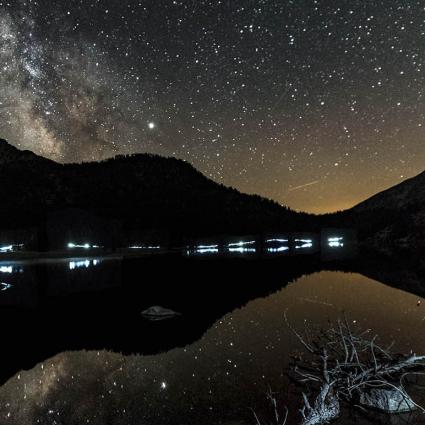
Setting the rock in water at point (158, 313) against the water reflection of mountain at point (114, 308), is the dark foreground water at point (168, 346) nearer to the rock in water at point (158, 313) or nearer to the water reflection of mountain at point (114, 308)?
the water reflection of mountain at point (114, 308)

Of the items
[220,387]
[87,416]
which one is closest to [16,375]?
[87,416]

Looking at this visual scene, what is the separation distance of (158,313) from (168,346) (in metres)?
5.75

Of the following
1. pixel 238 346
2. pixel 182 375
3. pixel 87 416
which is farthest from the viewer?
pixel 238 346

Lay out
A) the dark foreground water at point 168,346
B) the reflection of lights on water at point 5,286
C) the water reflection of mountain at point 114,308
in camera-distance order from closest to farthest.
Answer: the dark foreground water at point 168,346, the water reflection of mountain at point 114,308, the reflection of lights on water at point 5,286

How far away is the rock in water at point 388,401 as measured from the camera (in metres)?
8.31

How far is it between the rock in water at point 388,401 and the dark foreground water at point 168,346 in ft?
0.84

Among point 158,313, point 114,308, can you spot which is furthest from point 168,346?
point 114,308

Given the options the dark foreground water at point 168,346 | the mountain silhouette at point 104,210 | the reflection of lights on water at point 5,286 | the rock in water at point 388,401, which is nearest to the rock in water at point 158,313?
the dark foreground water at point 168,346

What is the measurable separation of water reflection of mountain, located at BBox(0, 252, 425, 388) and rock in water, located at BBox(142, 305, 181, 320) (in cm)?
49

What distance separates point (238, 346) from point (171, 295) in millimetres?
13112

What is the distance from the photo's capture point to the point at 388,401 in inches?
329

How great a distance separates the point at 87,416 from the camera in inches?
372

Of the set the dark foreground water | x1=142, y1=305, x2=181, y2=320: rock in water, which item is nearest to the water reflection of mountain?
the dark foreground water

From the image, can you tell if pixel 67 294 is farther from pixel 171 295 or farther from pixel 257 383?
pixel 257 383
